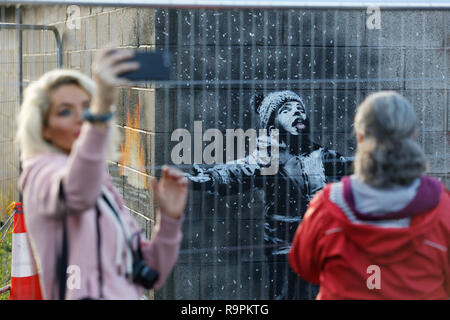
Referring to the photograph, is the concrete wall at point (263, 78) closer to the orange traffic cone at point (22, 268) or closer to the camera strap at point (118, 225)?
A: the orange traffic cone at point (22, 268)

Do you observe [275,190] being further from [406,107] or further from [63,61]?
[406,107]

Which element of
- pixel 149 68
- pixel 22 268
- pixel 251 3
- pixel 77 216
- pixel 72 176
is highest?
pixel 251 3

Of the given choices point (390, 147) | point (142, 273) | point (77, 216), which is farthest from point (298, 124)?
point (77, 216)

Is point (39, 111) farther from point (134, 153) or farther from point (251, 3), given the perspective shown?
point (134, 153)

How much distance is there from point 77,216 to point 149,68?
0.53 m

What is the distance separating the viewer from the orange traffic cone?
15.1ft

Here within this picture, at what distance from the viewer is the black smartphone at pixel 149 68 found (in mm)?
2760

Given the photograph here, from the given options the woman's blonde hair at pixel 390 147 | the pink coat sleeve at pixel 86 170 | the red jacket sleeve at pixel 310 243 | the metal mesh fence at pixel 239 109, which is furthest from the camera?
the metal mesh fence at pixel 239 109

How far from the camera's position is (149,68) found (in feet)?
9.27

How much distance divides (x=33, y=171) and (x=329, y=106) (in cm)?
258

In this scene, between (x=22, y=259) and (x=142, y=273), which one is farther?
(x=22, y=259)

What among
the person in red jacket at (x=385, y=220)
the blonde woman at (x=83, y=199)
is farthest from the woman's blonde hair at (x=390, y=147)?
the blonde woman at (x=83, y=199)

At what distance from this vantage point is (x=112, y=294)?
2891mm

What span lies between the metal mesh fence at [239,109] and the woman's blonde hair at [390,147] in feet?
5.55
